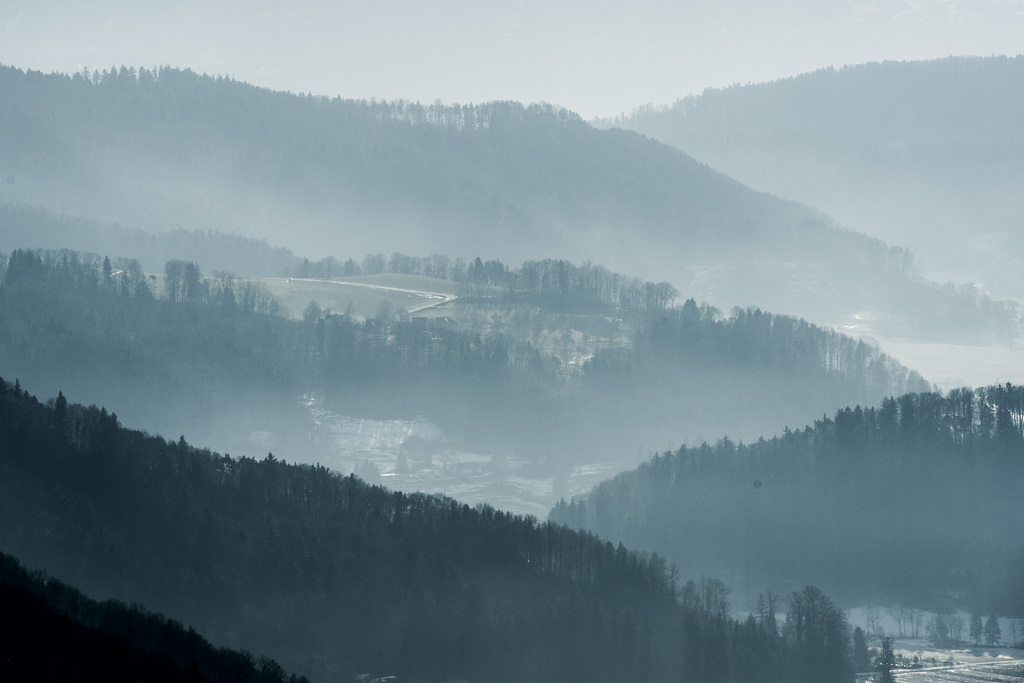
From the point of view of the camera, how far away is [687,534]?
19575 centimetres

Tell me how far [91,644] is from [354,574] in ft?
195

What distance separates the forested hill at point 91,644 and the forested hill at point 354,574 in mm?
18809

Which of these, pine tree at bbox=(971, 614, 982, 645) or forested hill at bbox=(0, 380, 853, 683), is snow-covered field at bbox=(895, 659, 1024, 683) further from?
pine tree at bbox=(971, 614, 982, 645)

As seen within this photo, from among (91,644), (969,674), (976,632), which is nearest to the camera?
(91,644)

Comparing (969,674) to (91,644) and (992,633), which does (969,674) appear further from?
(91,644)

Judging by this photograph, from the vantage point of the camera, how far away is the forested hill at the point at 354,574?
458 ft

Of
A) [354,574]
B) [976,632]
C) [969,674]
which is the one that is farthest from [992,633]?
[354,574]

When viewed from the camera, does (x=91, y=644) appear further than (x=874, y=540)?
No

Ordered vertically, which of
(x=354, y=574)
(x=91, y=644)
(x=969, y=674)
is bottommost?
(x=969, y=674)

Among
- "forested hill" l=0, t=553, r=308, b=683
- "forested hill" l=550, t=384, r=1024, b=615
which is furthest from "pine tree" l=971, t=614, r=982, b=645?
"forested hill" l=0, t=553, r=308, b=683

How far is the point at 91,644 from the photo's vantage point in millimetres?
97125

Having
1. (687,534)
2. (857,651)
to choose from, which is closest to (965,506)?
(687,534)

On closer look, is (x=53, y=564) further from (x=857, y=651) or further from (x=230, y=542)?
(x=857, y=651)

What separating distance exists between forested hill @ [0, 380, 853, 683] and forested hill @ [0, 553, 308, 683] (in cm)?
1881
